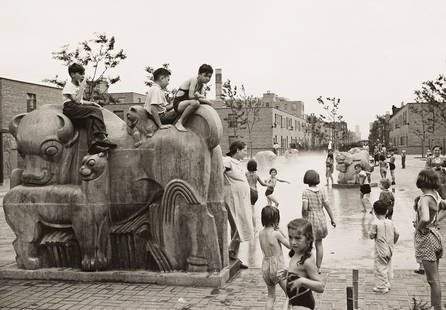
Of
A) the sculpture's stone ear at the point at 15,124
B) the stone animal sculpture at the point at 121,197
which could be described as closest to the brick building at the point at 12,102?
the sculpture's stone ear at the point at 15,124

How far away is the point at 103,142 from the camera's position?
751cm

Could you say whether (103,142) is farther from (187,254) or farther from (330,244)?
(330,244)

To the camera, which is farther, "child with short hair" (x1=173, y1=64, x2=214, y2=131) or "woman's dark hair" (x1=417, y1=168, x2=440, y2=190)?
"child with short hair" (x1=173, y1=64, x2=214, y2=131)

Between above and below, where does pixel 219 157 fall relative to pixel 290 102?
below

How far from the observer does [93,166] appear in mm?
7531

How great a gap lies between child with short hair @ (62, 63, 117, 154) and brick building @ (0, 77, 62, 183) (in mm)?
21924

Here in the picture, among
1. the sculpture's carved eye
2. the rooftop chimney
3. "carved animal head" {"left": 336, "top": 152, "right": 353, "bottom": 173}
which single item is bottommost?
"carved animal head" {"left": 336, "top": 152, "right": 353, "bottom": 173}

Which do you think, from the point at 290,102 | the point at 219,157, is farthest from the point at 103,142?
the point at 290,102

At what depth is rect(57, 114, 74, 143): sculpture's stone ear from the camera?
7750 mm

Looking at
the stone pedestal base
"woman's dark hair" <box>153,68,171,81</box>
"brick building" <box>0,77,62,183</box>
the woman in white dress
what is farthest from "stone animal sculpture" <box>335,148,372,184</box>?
"brick building" <box>0,77,62,183</box>

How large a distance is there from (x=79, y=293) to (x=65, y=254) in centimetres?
110

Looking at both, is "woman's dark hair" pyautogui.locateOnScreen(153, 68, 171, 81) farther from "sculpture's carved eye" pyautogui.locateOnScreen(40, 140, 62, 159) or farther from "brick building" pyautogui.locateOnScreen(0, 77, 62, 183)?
"brick building" pyautogui.locateOnScreen(0, 77, 62, 183)

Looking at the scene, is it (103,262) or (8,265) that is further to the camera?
(8,265)

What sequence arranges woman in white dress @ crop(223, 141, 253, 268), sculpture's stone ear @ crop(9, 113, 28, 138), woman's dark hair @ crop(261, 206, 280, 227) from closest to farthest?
woman's dark hair @ crop(261, 206, 280, 227) → woman in white dress @ crop(223, 141, 253, 268) → sculpture's stone ear @ crop(9, 113, 28, 138)
